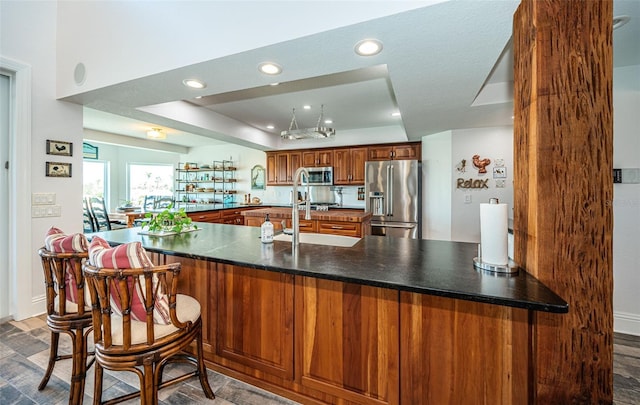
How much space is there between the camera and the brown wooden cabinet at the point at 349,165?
5.14m

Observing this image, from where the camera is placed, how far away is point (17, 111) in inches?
95.3

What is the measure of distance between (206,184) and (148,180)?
7.68 feet

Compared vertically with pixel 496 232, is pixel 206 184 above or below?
above

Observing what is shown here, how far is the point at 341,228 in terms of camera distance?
4.25 meters

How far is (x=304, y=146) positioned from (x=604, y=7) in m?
4.81

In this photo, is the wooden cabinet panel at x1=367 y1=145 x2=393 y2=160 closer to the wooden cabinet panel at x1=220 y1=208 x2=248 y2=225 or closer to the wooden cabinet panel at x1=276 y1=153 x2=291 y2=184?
the wooden cabinet panel at x1=276 y1=153 x2=291 y2=184

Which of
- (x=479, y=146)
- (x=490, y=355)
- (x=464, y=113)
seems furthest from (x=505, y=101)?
(x=490, y=355)

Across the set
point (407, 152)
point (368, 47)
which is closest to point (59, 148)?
point (368, 47)

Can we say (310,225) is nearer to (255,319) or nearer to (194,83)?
(194,83)

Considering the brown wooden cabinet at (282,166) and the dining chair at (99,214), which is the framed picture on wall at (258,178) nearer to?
the brown wooden cabinet at (282,166)

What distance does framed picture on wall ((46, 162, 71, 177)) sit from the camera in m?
2.63

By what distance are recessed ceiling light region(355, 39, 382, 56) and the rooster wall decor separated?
290 cm

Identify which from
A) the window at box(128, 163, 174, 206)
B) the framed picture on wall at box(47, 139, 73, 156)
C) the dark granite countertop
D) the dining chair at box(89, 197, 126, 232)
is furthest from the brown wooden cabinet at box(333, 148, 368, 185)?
the window at box(128, 163, 174, 206)

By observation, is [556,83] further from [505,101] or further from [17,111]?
[17,111]
